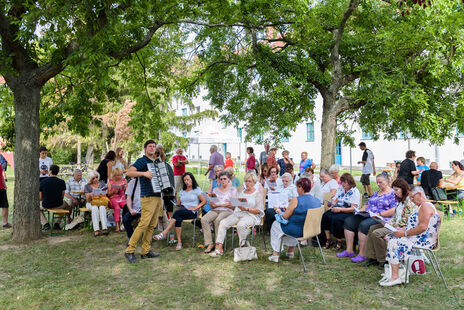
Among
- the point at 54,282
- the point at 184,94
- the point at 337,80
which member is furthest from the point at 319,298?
A: the point at 184,94

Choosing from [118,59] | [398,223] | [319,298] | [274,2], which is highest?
[274,2]

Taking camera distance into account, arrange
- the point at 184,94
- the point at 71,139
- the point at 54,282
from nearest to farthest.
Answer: the point at 54,282
the point at 184,94
the point at 71,139

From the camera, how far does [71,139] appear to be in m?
29.0

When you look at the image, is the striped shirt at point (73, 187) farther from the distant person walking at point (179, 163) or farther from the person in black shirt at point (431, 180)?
the person in black shirt at point (431, 180)

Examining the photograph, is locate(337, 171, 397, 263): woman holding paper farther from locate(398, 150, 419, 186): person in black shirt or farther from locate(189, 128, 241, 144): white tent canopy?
locate(189, 128, 241, 144): white tent canopy

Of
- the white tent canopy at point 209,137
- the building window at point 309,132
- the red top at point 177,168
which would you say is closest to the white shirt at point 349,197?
the red top at point 177,168

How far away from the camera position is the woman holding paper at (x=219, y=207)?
252 inches

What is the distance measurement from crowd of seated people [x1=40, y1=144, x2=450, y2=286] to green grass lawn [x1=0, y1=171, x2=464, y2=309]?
0.33 meters

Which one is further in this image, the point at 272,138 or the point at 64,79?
the point at 272,138

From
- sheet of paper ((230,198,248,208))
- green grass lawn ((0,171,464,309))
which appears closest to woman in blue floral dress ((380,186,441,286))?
green grass lawn ((0,171,464,309))

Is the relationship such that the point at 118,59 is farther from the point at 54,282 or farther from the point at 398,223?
the point at 398,223

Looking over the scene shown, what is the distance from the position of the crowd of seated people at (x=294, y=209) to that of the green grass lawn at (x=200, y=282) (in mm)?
333

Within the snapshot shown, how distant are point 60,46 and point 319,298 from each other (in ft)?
21.6

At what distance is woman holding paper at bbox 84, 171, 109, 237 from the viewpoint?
7.60 m
